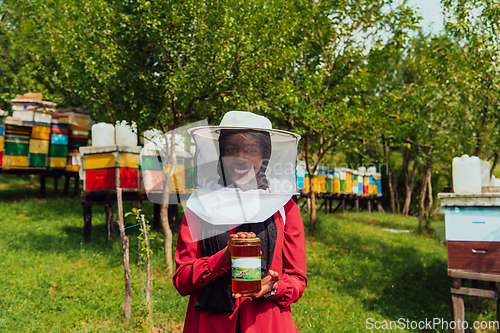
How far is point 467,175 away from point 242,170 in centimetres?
507

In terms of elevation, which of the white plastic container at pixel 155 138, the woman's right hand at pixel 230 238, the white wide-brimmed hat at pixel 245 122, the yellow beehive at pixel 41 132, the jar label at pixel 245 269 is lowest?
the jar label at pixel 245 269

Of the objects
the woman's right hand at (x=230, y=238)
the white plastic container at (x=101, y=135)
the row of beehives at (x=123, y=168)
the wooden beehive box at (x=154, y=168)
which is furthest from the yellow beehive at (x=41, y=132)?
the woman's right hand at (x=230, y=238)

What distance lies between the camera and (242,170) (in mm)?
2082

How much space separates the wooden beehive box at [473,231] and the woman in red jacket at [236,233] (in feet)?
14.8

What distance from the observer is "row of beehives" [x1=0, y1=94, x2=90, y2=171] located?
9.39m

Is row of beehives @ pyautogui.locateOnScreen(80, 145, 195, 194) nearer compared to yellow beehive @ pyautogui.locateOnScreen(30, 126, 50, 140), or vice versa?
row of beehives @ pyautogui.locateOnScreen(80, 145, 195, 194)

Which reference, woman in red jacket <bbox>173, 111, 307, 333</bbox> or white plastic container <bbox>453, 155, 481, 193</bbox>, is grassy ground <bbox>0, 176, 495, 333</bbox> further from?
woman in red jacket <bbox>173, 111, 307, 333</bbox>

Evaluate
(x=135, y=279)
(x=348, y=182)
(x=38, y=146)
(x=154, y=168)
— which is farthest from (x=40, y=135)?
(x=348, y=182)

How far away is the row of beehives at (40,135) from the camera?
30.8 ft

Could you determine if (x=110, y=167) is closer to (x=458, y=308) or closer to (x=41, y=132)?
(x=41, y=132)

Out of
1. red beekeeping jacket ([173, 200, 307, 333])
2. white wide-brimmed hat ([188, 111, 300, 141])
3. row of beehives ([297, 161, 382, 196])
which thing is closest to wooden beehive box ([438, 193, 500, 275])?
red beekeeping jacket ([173, 200, 307, 333])

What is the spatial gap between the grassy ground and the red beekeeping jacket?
351 centimetres

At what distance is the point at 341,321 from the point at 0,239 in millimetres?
6762

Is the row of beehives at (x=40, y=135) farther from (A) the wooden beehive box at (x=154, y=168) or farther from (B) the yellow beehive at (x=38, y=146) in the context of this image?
(A) the wooden beehive box at (x=154, y=168)
